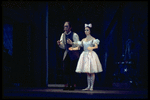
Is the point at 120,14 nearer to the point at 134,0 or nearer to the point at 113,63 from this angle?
the point at 134,0

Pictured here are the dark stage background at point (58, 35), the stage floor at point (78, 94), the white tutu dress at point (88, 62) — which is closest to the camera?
the stage floor at point (78, 94)

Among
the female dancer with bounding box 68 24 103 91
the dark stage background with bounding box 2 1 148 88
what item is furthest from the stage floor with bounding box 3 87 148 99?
the dark stage background with bounding box 2 1 148 88

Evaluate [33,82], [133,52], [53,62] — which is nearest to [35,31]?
[53,62]

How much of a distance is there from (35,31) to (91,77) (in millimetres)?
2468

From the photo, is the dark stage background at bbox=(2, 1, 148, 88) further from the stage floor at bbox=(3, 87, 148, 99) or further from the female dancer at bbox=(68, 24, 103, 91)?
the stage floor at bbox=(3, 87, 148, 99)

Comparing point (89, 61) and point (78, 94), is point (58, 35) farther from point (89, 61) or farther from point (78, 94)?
point (78, 94)

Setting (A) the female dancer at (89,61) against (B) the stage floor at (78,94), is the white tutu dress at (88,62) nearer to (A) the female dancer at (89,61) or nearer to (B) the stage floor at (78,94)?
(A) the female dancer at (89,61)

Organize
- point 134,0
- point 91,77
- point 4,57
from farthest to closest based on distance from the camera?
1. point 4,57
2. point 134,0
3. point 91,77

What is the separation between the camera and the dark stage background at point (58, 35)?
6.64 meters

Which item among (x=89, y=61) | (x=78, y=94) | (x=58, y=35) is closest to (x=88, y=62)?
(x=89, y=61)

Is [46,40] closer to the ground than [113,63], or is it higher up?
higher up

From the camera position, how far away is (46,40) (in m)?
7.05

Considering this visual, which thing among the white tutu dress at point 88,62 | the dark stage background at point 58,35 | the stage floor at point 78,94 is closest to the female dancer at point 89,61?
the white tutu dress at point 88,62

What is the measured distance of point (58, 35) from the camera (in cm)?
716
